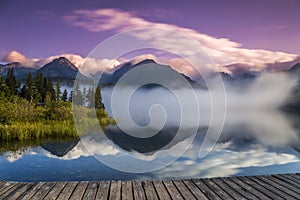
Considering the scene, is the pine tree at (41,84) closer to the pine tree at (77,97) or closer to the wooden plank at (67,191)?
the pine tree at (77,97)

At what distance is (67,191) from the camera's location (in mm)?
3637

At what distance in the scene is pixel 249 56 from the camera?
19.7 metres

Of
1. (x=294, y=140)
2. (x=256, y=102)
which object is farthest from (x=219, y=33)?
(x=256, y=102)

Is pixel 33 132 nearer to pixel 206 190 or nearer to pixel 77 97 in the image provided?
pixel 77 97

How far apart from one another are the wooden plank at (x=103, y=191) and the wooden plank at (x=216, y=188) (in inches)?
48.5

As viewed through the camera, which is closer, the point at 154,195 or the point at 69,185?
the point at 154,195

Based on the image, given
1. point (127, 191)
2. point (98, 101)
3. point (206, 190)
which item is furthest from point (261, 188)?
point (98, 101)

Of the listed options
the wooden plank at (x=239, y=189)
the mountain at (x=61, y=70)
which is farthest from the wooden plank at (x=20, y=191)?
the mountain at (x=61, y=70)

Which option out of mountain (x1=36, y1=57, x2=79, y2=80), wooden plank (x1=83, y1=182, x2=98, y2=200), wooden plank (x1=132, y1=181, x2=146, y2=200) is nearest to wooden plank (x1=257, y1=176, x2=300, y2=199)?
wooden plank (x1=132, y1=181, x2=146, y2=200)

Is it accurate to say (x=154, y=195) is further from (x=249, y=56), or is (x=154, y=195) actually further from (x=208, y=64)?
(x=249, y=56)

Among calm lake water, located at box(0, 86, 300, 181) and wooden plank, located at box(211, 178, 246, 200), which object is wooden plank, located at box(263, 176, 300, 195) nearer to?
wooden plank, located at box(211, 178, 246, 200)

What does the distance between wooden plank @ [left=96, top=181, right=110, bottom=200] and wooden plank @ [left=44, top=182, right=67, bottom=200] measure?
0.44 meters

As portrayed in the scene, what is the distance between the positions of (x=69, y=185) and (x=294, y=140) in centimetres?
1287

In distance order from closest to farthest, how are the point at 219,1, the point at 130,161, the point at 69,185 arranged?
the point at 69,185 < the point at 130,161 < the point at 219,1
